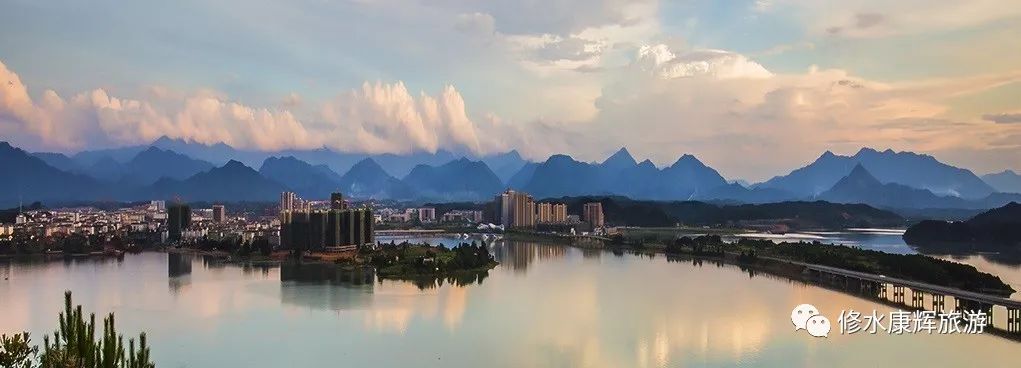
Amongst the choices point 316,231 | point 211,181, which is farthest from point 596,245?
point 211,181

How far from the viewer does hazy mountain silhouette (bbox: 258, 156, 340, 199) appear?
81.6 meters

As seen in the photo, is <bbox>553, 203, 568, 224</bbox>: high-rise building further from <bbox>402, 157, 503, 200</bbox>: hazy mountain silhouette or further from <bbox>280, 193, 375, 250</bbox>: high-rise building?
<bbox>402, 157, 503, 200</bbox>: hazy mountain silhouette

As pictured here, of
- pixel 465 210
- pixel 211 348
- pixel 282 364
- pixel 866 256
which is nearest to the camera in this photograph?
pixel 282 364

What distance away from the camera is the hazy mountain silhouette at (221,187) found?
65125 mm

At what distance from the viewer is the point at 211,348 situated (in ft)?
26.2

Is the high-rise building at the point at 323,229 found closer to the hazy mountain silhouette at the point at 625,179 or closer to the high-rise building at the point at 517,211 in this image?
the high-rise building at the point at 517,211

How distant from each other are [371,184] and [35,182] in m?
36.8

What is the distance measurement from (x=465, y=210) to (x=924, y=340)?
3679 cm

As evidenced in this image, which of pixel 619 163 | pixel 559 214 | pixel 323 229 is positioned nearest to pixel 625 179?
pixel 619 163

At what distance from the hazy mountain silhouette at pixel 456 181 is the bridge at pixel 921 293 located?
6934cm

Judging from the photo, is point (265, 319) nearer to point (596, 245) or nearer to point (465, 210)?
point (596, 245)

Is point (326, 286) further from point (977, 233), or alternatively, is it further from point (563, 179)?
point (563, 179)

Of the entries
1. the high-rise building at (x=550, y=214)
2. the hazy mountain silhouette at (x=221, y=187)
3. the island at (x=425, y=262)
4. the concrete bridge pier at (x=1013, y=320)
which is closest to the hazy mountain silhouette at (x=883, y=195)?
the high-rise building at (x=550, y=214)

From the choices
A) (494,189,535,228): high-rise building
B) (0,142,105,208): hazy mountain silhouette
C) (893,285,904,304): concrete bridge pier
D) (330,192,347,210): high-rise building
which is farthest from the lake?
(0,142,105,208): hazy mountain silhouette
